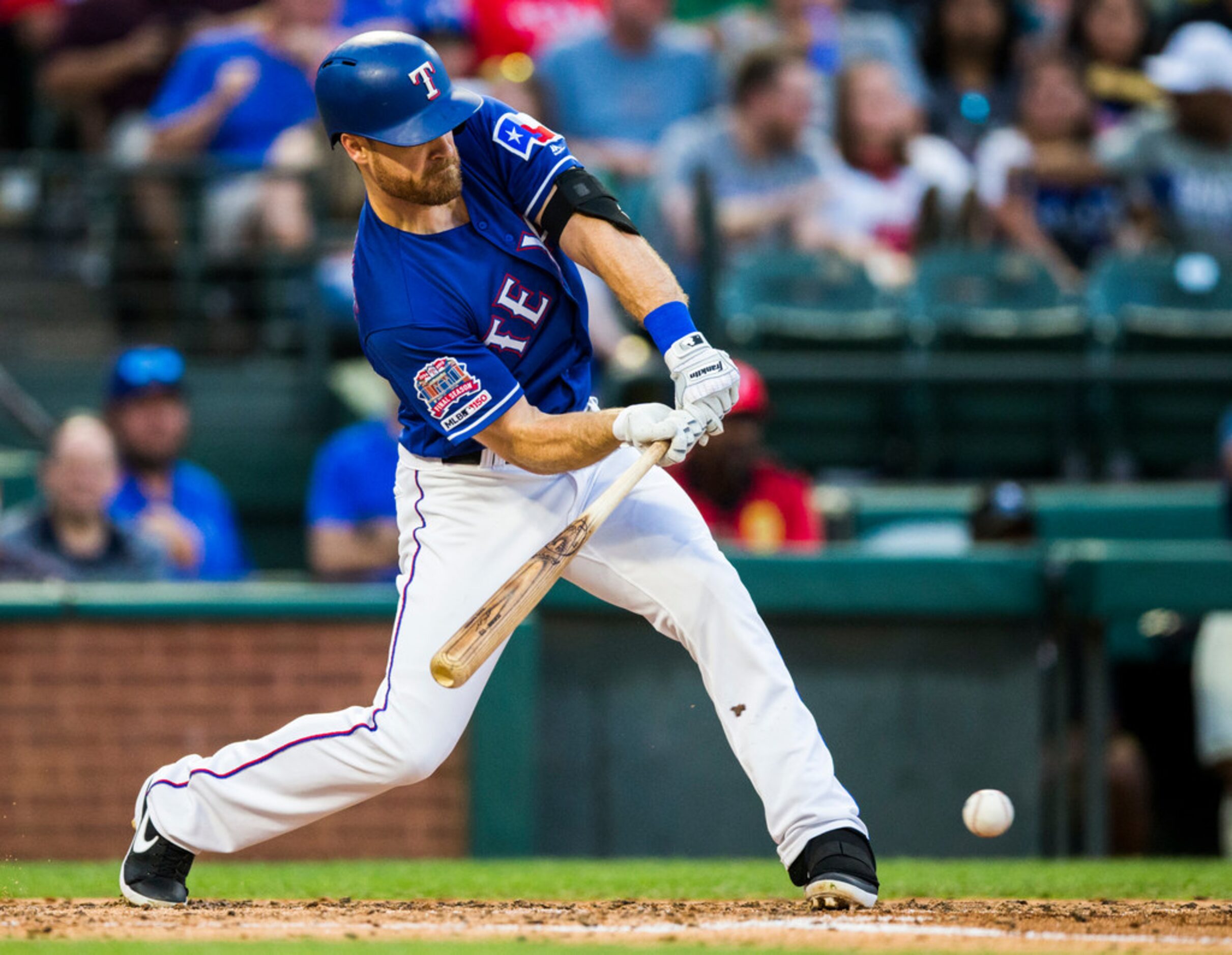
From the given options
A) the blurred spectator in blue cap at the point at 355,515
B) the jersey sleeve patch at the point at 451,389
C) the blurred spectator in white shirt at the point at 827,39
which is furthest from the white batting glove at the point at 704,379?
the blurred spectator in white shirt at the point at 827,39

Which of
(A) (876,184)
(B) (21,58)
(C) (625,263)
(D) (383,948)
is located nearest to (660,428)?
(C) (625,263)

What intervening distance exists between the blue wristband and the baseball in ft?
4.36

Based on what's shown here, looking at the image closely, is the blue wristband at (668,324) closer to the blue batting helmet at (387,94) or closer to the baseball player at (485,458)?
the baseball player at (485,458)

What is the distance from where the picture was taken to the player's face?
3527 mm

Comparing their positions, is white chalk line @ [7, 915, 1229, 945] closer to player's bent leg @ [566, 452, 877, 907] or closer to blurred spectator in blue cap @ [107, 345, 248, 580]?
player's bent leg @ [566, 452, 877, 907]

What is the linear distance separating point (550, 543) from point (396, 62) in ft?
3.38

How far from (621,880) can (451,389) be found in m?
1.56

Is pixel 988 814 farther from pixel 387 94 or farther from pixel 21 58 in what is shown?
pixel 21 58

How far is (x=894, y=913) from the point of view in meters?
3.57

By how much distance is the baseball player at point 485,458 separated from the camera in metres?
3.54

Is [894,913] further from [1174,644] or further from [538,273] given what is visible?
[1174,644]

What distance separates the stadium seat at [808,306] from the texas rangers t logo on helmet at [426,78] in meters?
3.81

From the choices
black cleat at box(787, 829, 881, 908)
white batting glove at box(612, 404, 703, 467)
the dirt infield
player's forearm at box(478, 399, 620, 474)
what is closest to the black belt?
player's forearm at box(478, 399, 620, 474)

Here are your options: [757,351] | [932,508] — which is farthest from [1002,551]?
[757,351]
